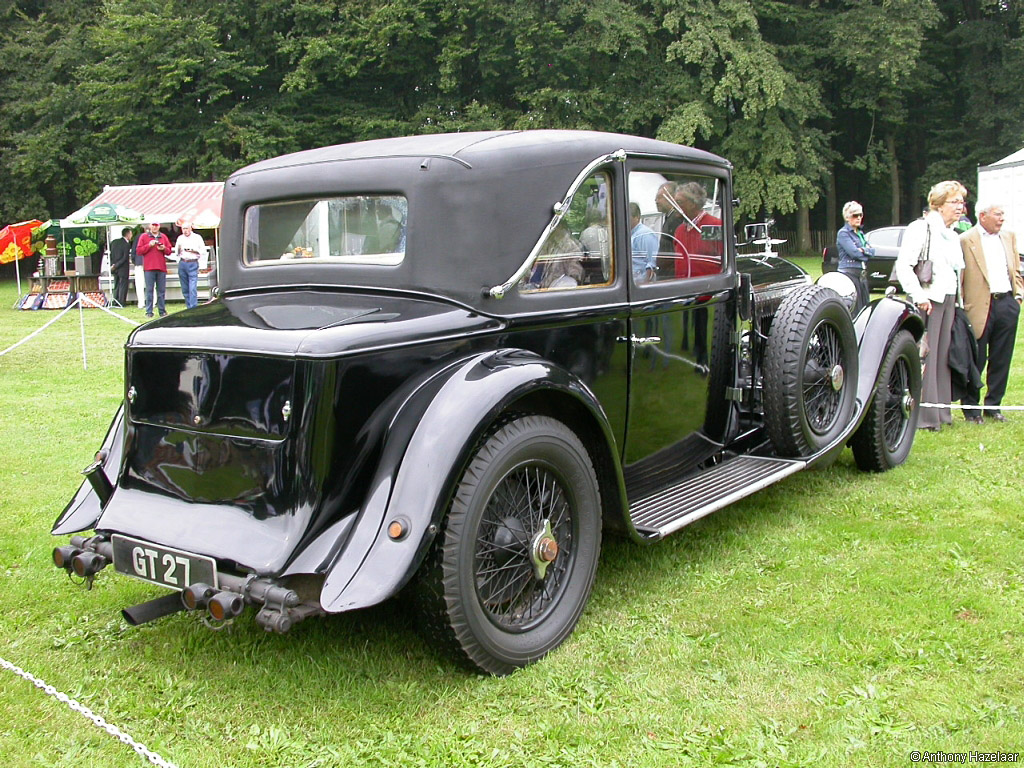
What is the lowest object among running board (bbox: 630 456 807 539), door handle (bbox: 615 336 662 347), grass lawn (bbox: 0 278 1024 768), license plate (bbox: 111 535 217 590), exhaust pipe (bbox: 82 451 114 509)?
grass lawn (bbox: 0 278 1024 768)

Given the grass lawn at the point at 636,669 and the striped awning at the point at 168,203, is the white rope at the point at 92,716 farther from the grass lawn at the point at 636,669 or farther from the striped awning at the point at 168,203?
the striped awning at the point at 168,203

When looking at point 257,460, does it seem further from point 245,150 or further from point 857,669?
point 245,150

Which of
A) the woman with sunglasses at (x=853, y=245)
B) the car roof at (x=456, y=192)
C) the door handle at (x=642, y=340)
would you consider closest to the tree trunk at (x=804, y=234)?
the woman with sunglasses at (x=853, y=245)

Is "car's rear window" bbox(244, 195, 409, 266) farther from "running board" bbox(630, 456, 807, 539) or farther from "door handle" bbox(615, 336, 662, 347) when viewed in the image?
"running board" bbox(630, 456, 807, 539)

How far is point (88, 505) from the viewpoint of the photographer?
3678 mm

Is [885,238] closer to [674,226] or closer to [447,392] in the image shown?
[674,226]

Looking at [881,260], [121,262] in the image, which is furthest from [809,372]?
[121,262]

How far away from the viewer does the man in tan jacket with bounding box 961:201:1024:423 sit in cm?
706

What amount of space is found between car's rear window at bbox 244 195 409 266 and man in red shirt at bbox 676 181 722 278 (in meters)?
1.47

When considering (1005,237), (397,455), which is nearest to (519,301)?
(397,455)

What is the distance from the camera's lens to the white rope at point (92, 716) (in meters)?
2.69

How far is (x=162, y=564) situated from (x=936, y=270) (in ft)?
19.6

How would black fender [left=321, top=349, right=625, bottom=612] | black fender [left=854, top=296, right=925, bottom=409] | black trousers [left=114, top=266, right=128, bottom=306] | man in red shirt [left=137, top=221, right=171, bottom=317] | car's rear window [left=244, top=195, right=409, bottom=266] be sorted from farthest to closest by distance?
black trousers [left=114, top=266, right=128, bottom=306] < man in red shirt [left=137, top=221, right=171, bottom=317] < black fender [left=854, top=296, right=925, bottom=409] < car's rear window [left=244, top=195, right=409, bottom=266] < black fender [left=321, top=349, right=625, bottom=612]

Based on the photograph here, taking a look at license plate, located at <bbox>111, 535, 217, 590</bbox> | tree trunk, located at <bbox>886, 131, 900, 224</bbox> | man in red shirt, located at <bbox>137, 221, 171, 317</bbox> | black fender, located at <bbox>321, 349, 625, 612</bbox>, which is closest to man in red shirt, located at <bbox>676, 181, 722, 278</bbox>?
black fender, located at <bbox>321, 349, 625, 612</bbox>
